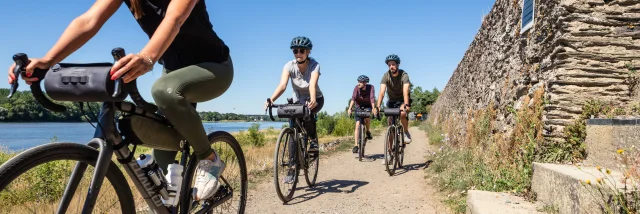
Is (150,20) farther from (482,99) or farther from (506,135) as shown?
(482,99)

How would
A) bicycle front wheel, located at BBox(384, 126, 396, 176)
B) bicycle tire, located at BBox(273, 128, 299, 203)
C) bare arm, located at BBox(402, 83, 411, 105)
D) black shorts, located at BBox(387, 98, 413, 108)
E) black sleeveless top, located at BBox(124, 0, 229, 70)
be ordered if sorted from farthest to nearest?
black shorts, located at BBox(387, 98, 413, 108) < bare arm, located at BBox(402, 83, 411, 105) < bicycle front wheel, located at BBox(384, 126, 396, 176) < bicycle tire, located at BBox(273, 128, 299, 203) < black sleeveless top, located at BBox(124, 0, 229, 70)

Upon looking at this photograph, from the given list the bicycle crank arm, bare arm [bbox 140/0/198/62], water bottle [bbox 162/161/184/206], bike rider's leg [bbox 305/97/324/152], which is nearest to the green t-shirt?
bike rider's leg [bbox 305/97/324/152]

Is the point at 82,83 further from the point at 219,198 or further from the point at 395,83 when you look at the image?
the point at 395,83

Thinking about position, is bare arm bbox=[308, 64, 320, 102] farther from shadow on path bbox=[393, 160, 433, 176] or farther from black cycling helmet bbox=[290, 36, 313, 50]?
shadow on path bbox=[393, 160, 433, 176]

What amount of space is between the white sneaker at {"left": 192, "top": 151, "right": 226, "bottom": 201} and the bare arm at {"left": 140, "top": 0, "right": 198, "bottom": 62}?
0.88 metres

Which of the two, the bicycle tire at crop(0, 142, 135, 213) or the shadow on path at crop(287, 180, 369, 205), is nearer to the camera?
the bicycle tire at crop(0, 142, 135, 213)

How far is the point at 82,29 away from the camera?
74.0 inches

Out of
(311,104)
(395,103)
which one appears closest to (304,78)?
(311,104)

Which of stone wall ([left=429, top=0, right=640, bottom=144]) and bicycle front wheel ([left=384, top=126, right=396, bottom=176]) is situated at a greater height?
stone wall ([left=429, top=0, right=640, bottom=144])

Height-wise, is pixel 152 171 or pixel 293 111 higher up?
pixel 293 111

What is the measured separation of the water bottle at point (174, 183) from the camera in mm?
2217

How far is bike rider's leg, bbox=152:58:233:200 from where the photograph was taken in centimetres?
205

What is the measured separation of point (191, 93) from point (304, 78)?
324 cm

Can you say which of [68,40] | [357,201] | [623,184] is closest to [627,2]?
[623,184]
